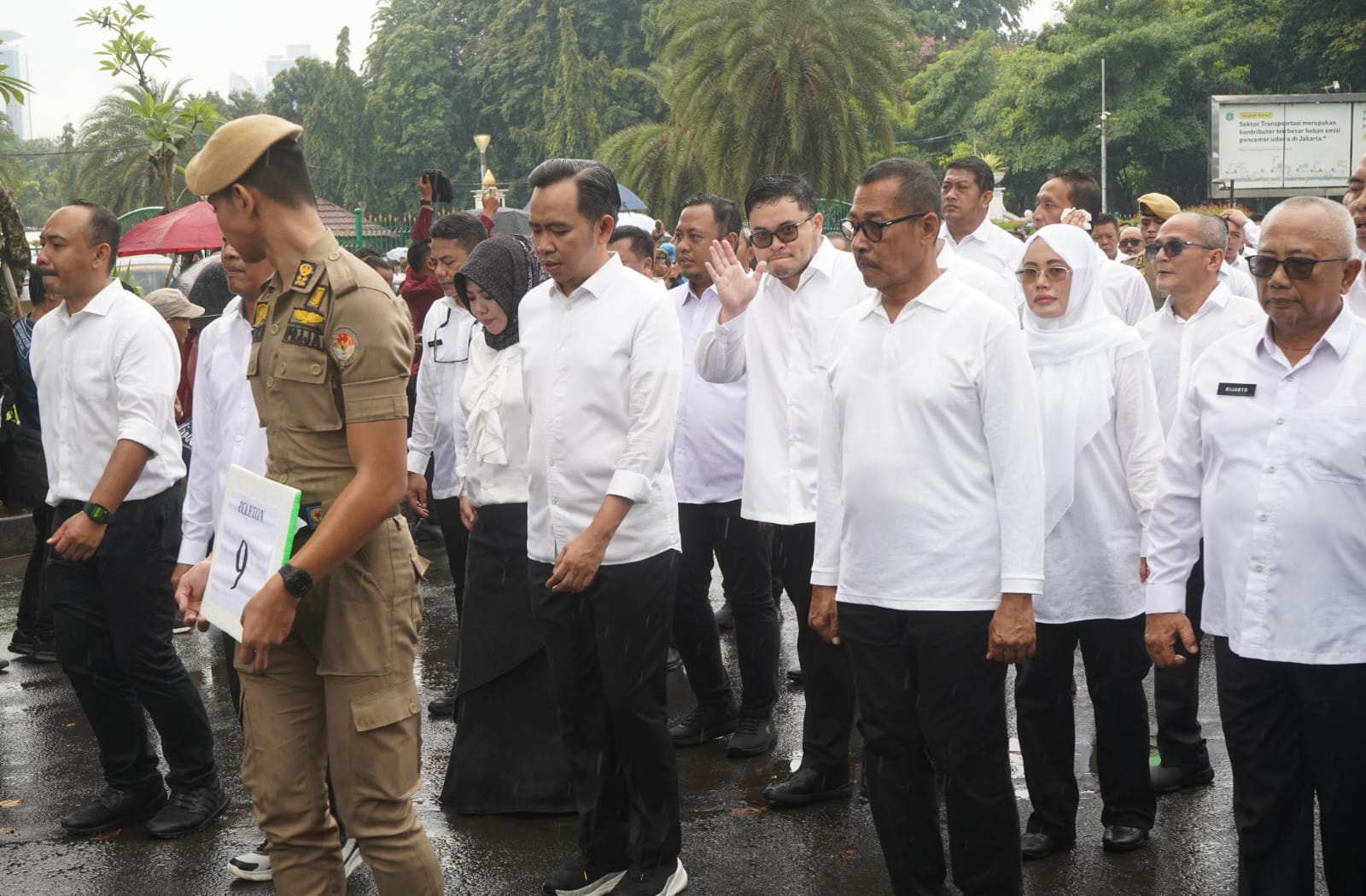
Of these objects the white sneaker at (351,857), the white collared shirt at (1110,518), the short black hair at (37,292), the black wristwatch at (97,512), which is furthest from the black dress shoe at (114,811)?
the short black hair at (37,292)

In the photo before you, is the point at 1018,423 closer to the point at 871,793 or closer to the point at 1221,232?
the point at 871,793

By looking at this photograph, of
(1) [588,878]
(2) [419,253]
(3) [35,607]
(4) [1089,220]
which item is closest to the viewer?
(1) [588,878]

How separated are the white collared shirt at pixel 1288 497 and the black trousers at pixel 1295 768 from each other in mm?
79

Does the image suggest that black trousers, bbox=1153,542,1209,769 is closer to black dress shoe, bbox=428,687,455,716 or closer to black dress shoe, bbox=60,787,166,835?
black dress shoe, bbox=428,687,455,716

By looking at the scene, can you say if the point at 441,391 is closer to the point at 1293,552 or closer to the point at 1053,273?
the point at 1053,273

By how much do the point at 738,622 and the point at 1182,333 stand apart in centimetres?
222

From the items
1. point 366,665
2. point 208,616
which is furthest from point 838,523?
point 208,616

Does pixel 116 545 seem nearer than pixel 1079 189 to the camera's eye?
Yes

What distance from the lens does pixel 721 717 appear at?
6211 millimetres

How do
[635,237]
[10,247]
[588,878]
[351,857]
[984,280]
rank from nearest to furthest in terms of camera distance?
[588,878], [351,857], [984,280], [635,237], [10,247]

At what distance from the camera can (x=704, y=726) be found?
619 cm

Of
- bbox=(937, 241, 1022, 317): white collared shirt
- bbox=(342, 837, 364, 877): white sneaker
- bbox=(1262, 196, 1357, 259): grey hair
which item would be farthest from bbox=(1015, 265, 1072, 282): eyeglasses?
bbox=(342, 837, 364, 877): white sneaker

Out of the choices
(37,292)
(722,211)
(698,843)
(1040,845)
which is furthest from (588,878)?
(37,292)

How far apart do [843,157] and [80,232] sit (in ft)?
69.8
